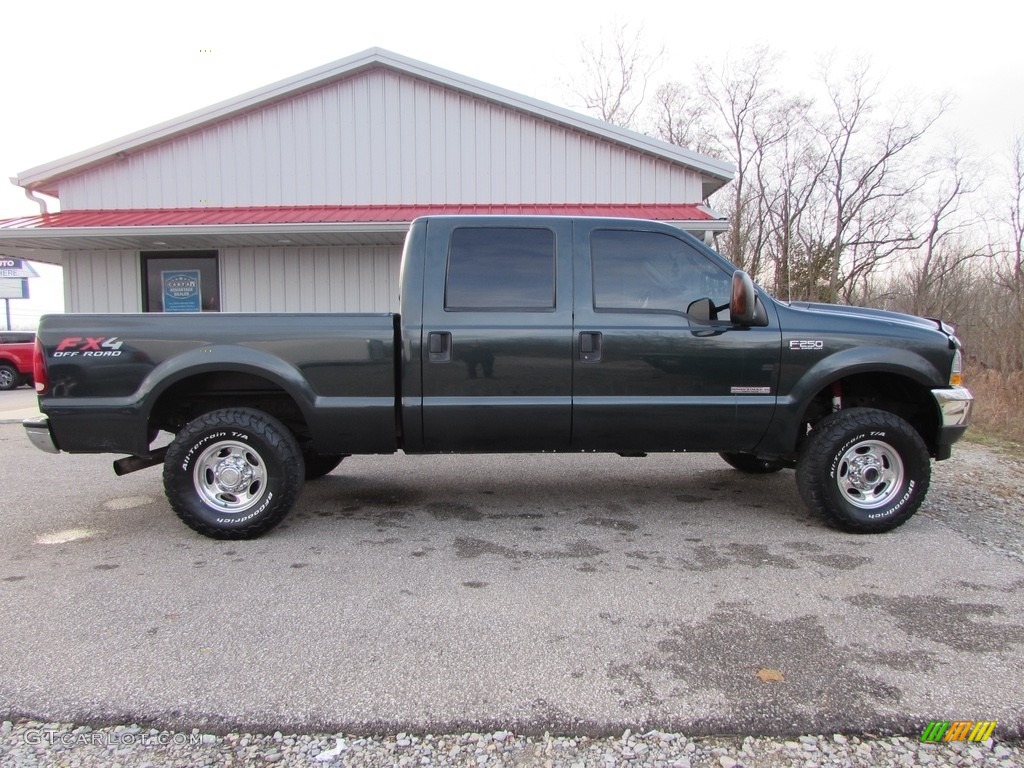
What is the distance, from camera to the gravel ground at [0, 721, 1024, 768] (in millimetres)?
2098

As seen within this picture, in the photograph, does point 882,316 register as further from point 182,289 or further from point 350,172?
point 182,289

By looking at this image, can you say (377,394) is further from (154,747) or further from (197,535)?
(154,747)

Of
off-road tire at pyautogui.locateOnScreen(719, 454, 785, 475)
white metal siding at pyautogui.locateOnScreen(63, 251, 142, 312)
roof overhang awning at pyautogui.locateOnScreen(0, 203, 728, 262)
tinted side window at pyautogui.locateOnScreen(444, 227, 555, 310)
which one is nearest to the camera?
tinted side window at pyautogui.locateOnScreen(444, 227, 555, 310)

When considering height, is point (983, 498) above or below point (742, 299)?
below

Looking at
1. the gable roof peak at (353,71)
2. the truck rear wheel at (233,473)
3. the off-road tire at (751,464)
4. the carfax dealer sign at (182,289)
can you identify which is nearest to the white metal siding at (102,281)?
the carfax dealer sign at (182,289)

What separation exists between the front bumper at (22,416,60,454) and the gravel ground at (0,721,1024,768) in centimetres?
226

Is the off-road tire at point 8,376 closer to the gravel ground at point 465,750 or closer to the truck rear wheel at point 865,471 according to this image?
the gravel ground at point 465,750

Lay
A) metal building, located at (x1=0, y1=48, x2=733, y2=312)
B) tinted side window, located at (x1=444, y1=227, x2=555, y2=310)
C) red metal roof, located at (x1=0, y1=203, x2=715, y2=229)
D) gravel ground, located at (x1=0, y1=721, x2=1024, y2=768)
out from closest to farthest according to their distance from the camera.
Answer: gravel ground, located at (x1=0, y1=721, x2=1024, y2=768) < tinted side window, located at (x1=444, y1=227, x2=555, y2=310) < red metal roof, located at (x1=0, y1=203, x2=715, y2=229) < metal building, located at (x1=0, y1=48, x2=733, y2=312)

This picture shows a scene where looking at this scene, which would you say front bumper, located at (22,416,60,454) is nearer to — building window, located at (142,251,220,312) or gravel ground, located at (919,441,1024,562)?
gravel ground, located at (919,441,1024,562)

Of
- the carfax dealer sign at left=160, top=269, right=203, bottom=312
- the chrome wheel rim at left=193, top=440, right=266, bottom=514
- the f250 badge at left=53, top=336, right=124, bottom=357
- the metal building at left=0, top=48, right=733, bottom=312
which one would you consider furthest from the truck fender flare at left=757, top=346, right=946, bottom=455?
the carfax dealer sign at left=160, top=269, right=203, bottom=312

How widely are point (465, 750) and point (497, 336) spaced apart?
2.47 meters

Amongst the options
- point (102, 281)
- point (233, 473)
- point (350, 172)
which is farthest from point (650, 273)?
point (102, 281)

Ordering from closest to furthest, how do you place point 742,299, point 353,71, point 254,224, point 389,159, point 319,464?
1. point 742,299
2. point 319,464
3. point 254,224
4. point 353,71
5. point 389,159

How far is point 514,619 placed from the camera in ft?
10.0
